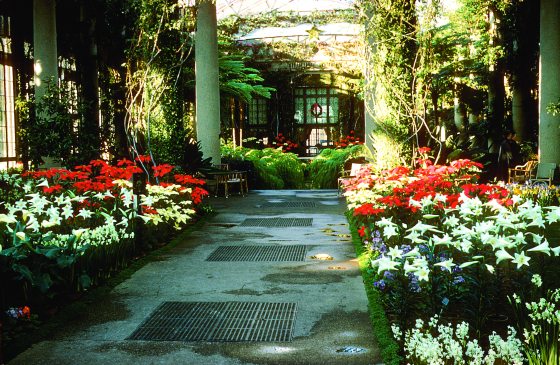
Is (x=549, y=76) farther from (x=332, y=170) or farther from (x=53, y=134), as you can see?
(x=53, y=134)

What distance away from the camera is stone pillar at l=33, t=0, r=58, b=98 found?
12.3m

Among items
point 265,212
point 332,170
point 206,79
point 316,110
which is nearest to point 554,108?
point 332,170

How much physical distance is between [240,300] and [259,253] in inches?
84.8

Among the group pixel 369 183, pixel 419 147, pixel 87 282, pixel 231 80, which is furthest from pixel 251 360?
pixel 231 80

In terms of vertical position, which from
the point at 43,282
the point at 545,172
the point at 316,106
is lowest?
the point at 43,282

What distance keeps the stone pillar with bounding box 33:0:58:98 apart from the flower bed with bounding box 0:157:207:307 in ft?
9.02

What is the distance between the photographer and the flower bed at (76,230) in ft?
15.0

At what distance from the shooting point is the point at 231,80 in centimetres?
1941

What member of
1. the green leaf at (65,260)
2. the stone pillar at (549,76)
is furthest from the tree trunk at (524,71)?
the green leaf at (65,260)

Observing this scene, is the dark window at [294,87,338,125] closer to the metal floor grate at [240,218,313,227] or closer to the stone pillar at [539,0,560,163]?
the stone pillar at [539,0,560,163]

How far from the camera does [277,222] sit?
9992 mm

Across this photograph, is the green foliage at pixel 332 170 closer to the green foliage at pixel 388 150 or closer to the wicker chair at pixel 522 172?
the wicker chair at pixel 522 172

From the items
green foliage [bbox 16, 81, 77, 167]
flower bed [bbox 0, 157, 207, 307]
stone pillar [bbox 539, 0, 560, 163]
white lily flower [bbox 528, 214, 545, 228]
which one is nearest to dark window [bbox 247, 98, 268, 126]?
stone pillar [bbox 539, 0, 560, 163]

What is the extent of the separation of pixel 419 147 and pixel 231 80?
11.2 meters
